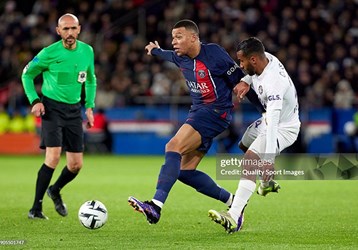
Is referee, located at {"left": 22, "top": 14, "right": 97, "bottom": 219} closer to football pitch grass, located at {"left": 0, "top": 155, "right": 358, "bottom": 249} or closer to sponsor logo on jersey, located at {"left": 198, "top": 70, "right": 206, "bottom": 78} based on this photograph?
football pitch grass, located at {"left": 0, "top": 155, "right": 358, "bottom": 249}

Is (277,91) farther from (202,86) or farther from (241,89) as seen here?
(202,86)

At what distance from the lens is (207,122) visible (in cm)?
863

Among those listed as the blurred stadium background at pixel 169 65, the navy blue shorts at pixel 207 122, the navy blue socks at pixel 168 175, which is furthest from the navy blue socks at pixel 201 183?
the blurred stadium background at pixel 169 65

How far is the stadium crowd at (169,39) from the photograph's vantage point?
22.1 m

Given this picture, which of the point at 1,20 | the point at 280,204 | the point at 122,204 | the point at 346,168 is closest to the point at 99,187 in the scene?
the point at 122,204

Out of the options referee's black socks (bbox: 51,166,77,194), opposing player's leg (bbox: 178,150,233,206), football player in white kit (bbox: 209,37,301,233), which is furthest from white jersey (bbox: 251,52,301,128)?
referee's black socks (bbox: 51,166,77,194)

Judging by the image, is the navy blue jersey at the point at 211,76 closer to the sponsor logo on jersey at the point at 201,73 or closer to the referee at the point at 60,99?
the sponsor logo on jersey at the point at 201,73

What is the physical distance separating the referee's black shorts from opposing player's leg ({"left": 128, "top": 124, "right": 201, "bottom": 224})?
1.89 m

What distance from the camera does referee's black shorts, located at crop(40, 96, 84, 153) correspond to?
9789 millimetres

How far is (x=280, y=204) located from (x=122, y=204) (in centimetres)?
216

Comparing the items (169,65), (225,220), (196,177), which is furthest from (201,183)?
(169,65)

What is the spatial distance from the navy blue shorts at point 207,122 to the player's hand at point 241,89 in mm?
407

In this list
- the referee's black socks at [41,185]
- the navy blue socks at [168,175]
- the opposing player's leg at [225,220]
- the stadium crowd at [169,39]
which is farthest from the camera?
the stadium crowd at [169,39]

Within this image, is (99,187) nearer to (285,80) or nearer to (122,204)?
(122,204)
